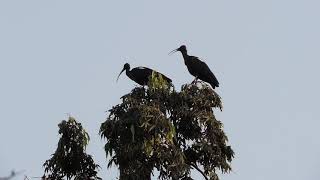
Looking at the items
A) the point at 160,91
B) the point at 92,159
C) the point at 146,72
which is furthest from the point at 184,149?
the point at 146,72

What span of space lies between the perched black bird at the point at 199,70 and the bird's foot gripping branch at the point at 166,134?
2696 mm

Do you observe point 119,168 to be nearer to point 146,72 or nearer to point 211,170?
point 211,170

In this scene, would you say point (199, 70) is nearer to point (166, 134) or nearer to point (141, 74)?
point (141, 74)

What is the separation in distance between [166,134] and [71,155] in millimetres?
2645

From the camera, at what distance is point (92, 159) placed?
13.0 m

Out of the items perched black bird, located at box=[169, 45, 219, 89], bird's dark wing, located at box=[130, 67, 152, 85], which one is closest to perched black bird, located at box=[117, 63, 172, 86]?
bird's dark wing, located at box=[130, 67, 152, 85]

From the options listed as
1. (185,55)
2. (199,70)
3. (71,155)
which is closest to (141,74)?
(199,70)

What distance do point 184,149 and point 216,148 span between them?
2.21ft

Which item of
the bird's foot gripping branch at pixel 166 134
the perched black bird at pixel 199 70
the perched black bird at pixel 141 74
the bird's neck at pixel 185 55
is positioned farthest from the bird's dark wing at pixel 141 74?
the bird's foot gripping branch at pixel 166 134

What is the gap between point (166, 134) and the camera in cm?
1153

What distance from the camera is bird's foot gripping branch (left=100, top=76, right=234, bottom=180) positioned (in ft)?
37.9

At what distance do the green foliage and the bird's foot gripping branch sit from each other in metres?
0.82

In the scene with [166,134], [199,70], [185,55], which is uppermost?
[185,55]

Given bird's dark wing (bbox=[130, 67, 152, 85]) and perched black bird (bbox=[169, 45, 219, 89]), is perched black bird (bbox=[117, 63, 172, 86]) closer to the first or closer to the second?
bird's dark wing (bbox=[130, 67, 152, 85])
